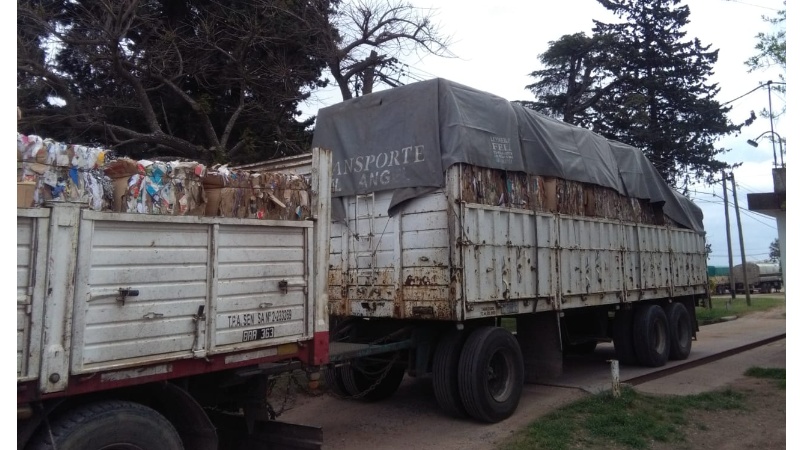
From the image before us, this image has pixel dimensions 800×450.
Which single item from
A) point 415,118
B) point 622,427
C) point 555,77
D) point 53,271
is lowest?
point 622,427

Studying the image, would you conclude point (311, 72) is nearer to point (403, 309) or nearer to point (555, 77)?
point (403, 309)

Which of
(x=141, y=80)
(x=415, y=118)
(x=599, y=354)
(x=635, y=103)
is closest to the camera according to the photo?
(x=415, y=118)

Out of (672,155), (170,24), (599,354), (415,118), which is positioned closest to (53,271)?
(415,118)

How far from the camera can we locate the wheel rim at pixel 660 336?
38.7ft

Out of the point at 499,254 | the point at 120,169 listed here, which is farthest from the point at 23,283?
the point at 499,254

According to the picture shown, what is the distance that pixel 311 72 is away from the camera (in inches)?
581

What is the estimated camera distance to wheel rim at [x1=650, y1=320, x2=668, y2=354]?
11.8m

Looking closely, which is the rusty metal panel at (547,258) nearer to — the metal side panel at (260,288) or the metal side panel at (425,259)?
the metal side panel at (425,259)

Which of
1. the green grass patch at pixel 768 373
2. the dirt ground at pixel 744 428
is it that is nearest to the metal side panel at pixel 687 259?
the green grass patch at pixel 768 373

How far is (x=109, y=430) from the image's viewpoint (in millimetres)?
3795

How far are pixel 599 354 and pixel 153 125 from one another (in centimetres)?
1075

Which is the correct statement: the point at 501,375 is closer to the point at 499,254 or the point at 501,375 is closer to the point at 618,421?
the point at 618,421

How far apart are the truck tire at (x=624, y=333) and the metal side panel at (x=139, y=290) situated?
9.02m

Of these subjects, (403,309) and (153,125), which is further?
(153,125)
